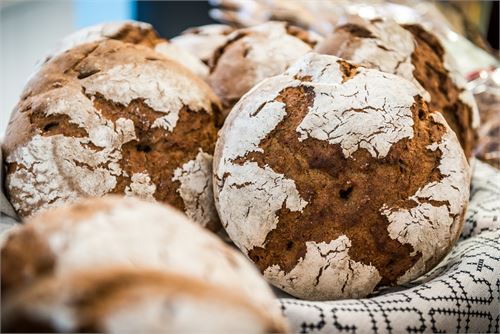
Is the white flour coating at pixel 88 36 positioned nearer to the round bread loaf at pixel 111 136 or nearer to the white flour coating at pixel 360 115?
the round bread loaf at pixel 111 136

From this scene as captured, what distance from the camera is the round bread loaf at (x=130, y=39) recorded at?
176cm

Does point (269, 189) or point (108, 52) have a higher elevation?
point (108, 52)

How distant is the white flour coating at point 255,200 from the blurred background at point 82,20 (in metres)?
2.48

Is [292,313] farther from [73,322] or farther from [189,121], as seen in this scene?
[189,121]

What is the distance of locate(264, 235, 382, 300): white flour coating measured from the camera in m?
1.26

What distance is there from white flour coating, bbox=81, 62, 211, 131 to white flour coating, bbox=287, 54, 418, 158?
1.14 feet

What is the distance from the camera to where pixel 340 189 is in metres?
1.27

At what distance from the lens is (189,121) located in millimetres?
1495

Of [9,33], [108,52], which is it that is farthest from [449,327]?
[9,33]

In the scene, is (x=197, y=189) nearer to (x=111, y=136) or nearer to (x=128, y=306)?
(x=111, y=136)

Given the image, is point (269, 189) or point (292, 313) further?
point (269, 189)

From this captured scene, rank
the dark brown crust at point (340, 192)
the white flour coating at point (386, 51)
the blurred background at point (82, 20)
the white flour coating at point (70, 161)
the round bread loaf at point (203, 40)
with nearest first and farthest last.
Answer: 1. the dark brown crust at point (340, 192)
2. the white flour coating at point (70, 161)
3. the white flour coating at point (386, 51)
4. the round bread loaf at point (203, 40)
5. the blurred background at point (82, 20)

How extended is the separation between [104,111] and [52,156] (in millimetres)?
161

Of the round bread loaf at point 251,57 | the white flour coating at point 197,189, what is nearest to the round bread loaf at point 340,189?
the white flour coating at point 197,189
